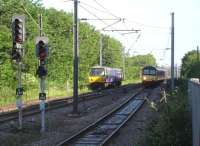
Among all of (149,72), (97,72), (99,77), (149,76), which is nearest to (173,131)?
(99,77)

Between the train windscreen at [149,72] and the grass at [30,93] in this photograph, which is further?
the train windscreen at [149,72]

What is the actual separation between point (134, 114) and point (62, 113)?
384 cm

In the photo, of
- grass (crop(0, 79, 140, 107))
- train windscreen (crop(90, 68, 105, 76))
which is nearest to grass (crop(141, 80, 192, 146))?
grass (crop(0, 79, 140, 107))

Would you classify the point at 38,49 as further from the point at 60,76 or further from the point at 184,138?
the point at 60,76

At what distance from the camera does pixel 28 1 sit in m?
52.1

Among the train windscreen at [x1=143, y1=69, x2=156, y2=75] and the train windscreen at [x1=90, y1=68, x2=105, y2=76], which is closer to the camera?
the train windscreen at [x1=90, y1=68, x2=105, y2=76]

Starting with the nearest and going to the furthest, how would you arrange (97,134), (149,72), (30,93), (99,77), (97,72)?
(97,134), (30,93), (99,77), (97,72), (149,72)

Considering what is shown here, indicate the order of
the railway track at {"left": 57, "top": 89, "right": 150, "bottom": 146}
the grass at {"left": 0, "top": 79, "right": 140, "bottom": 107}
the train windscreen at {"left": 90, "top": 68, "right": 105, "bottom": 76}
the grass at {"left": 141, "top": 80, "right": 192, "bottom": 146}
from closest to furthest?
the grass at {"left": 141, "top": 80, "right": 192, "bottom": 146} → the railway track at {"left": 57, "top": 89, "right": 150, "bottom": 146} → the grass at {"left": 0, "top": 79, "right": 140, "bottom": 107} → the train windscreen at {"left": 90, "top": 68, "right": 105, "bottom": 76}


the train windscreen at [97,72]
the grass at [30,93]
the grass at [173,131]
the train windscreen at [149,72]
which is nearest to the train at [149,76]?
the train windscreen at [149,72]

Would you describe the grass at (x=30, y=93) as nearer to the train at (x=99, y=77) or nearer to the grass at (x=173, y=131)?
the train at (x=99, y=77)

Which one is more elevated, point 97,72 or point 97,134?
point 97,72

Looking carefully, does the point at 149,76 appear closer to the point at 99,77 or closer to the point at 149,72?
the point at 149,72

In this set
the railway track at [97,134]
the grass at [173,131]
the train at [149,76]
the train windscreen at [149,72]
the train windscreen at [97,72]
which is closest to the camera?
the grass at [173,131]

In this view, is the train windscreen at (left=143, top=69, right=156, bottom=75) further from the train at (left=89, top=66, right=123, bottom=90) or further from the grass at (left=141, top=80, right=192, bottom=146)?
the grass at (left=141, top=80, right=192, bottom=146)
